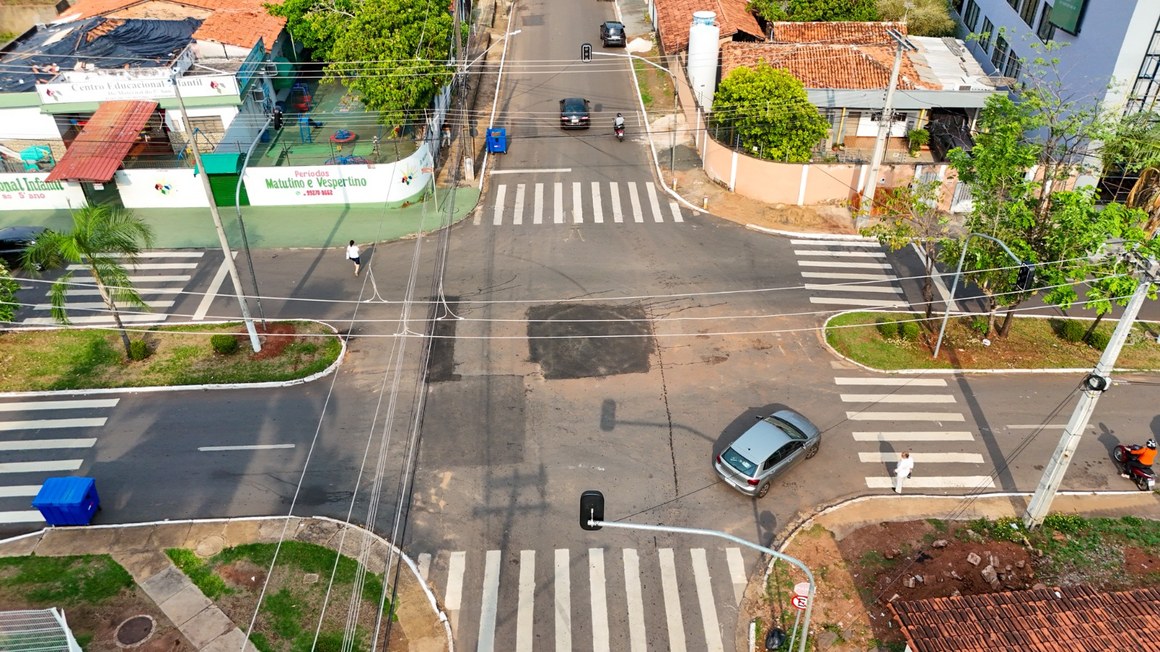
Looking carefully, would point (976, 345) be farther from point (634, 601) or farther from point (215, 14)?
point (215, 14)

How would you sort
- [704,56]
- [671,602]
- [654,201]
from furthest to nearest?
[704,56] < [654,201] < [671,602]

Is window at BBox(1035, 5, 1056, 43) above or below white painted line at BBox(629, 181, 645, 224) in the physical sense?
above

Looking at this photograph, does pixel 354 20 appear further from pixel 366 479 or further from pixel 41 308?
pixel 366 479

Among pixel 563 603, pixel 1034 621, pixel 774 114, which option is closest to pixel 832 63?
pixel 774 114

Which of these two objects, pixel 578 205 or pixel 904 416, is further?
pixel 578 205

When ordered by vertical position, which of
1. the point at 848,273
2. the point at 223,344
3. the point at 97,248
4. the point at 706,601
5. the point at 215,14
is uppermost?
the point at 215,14

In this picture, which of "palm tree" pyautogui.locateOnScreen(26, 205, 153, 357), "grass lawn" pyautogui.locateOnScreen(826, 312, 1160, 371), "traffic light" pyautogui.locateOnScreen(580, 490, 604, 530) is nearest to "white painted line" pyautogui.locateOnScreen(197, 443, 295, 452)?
"palm tree" pyautogui.locateOnScreen(26, 205, 153, 357)

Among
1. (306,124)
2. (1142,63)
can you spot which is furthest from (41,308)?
(1142,63)

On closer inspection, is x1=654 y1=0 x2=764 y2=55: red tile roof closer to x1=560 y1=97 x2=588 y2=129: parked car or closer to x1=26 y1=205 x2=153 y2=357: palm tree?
x1=560 y1=97 x2=588 y2=129: parked car
